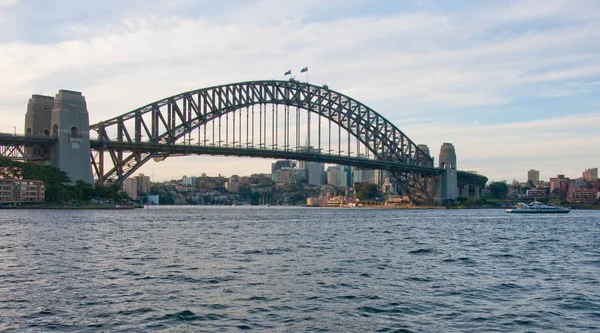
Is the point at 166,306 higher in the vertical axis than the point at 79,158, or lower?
lower

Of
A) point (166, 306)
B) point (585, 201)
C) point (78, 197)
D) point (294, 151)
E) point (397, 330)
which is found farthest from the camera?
point (585, 201)

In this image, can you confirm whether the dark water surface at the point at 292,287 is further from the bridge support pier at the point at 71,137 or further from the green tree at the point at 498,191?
the green tree at the point at 498,191

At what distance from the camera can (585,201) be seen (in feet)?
607

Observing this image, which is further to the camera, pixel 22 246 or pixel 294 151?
pixel 294 151

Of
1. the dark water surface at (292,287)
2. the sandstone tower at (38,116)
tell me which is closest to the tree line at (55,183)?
the sandstone tower at (38,116)

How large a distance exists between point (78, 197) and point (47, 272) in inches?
2626

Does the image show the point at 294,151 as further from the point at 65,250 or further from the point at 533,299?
the point at 533,299

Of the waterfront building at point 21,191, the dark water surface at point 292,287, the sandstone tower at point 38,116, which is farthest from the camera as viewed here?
the sandstone tower at point 38,116

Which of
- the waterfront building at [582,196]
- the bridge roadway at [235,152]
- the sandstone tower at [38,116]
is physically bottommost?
the waterfront building at [582,196]

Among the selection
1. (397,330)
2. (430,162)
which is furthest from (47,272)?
(430,162)

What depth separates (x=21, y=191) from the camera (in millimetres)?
87438

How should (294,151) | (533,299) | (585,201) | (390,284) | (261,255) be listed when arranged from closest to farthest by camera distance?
(533,299), (390,284), (261,255), (294,151), (585,201)

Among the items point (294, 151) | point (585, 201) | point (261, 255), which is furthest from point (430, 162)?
point (261, 255)

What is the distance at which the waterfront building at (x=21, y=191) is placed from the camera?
284ft
